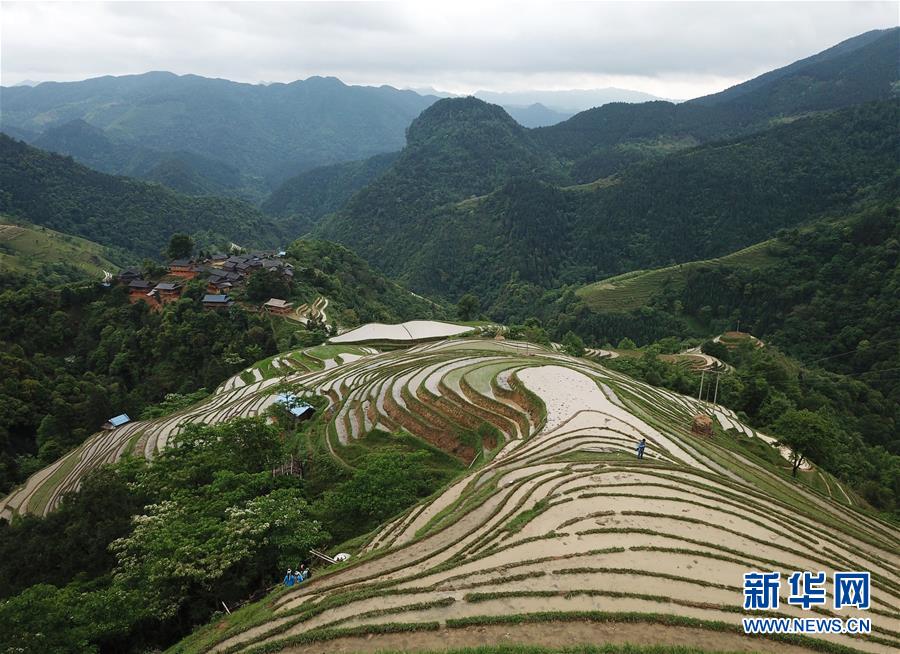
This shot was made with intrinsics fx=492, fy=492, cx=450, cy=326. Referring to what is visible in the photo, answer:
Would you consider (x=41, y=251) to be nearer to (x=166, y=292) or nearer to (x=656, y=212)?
(x=166, y=292)

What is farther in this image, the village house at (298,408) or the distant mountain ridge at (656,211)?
the distant mountain ridge at (656,211)

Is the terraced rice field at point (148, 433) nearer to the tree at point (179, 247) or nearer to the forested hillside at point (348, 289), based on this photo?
the forested hillside at point (348, 289)

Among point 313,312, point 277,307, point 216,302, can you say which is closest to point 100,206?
point 216,302

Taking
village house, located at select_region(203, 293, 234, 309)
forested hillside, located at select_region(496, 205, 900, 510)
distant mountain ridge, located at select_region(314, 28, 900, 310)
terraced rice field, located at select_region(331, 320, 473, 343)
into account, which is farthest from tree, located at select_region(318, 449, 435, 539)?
distant mountain ridge, located at select_region(314, 28, 900, 310)

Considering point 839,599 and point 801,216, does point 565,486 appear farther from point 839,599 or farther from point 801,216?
point 801,216

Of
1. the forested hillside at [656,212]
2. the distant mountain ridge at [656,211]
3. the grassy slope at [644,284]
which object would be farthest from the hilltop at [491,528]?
the forested hillside at [656,212]

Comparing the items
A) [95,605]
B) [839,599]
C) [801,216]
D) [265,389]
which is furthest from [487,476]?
[801,216]

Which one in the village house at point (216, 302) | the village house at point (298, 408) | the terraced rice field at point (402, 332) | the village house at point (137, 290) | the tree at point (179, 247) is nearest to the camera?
the village house at point (298, 408)

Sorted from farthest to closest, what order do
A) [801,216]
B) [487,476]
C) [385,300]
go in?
[801,216] → [385,300] → [487,476]
